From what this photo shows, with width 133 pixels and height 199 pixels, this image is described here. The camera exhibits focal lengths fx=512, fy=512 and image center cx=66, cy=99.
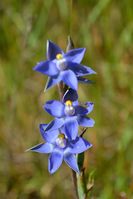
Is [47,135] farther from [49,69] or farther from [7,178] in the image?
[7,178]

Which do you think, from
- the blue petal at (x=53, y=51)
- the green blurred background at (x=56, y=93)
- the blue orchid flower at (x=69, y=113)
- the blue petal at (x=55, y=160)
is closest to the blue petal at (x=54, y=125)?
the blue orchid flower at (x=69, y=113)

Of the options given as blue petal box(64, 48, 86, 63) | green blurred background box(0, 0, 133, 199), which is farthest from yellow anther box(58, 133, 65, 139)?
green blurred background box(0, 0, 133, 199)

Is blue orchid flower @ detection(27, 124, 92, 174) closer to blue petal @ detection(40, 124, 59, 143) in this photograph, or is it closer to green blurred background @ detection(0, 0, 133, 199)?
blue petal @ detection(40, 124, 59, 143)

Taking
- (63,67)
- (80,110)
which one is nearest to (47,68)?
(63,67)

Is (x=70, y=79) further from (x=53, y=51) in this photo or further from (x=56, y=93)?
(x=56, y=93)

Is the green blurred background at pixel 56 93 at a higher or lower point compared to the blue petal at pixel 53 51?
lower

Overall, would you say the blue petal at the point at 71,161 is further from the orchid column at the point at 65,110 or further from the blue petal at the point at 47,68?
the blue petal at the point at 47,68

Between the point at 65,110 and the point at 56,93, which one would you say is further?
the point at 56,93

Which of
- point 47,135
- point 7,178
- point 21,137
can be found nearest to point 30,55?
point 21,137

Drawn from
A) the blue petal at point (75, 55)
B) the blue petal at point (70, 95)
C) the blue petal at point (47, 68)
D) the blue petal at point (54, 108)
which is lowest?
the blue petal at point (54, 108)
